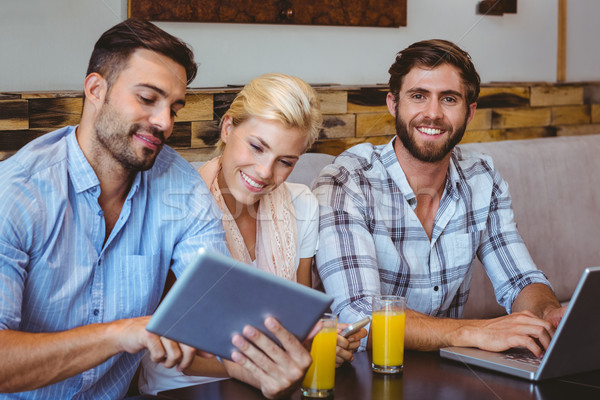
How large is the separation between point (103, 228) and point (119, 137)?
0.17 meters

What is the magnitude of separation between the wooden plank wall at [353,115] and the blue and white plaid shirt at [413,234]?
510 mm

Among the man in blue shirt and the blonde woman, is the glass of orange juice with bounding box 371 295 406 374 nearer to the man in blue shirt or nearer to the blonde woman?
the man in blue shirt

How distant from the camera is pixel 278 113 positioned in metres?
1.60

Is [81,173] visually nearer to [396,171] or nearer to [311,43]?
[396,171]

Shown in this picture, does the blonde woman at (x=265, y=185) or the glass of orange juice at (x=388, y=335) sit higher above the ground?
the blonde woman at (x=265, y=185)

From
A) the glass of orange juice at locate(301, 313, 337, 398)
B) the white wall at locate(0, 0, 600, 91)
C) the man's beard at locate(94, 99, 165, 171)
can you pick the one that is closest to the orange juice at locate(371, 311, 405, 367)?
the glass of orange juice at locate(301, 313, 337, 398)

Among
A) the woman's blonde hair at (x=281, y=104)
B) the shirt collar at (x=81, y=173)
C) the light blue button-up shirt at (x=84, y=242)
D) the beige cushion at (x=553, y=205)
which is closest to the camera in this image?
the light blue button-up shirt at (x=84, y=242)

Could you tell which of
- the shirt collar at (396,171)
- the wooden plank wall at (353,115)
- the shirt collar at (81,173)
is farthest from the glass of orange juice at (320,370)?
the wooden plank wall at (353,115)

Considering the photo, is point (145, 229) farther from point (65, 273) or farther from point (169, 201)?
point (65, 273)

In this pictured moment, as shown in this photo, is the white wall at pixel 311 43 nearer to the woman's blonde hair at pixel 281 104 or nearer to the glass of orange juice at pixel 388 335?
the woman's blonde hair at pixel 281 104

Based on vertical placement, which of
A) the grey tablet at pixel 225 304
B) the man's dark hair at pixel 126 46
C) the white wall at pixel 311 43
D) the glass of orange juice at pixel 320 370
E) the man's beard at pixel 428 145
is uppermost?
the white wall at pixel 311 43

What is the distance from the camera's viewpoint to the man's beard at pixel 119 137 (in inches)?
52.9

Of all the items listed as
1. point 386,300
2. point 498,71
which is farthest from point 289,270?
point 498,71

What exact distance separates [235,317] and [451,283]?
101 cm
